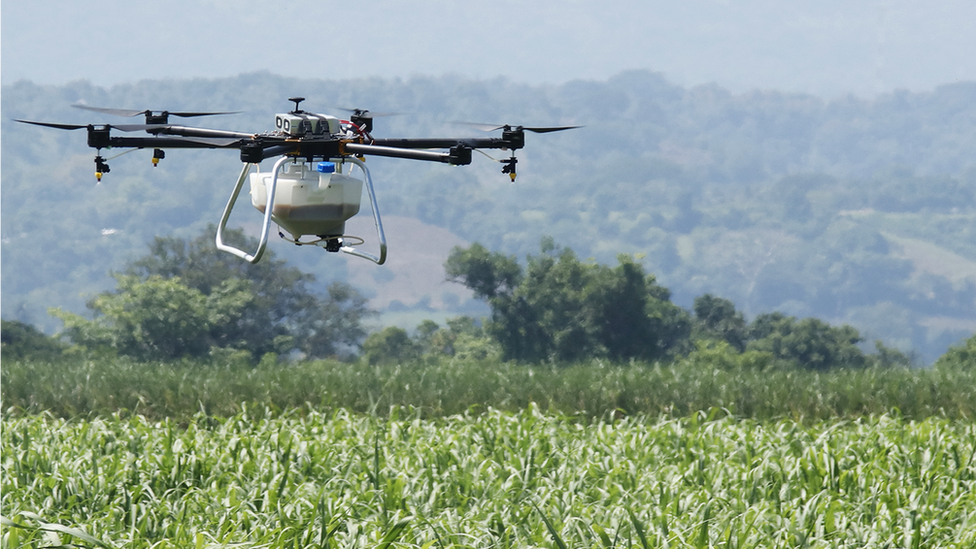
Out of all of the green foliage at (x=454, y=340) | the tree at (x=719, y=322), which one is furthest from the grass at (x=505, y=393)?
the green foliage at (x=454, y=340)

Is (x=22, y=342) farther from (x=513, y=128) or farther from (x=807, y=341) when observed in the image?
(x=513, y=128)

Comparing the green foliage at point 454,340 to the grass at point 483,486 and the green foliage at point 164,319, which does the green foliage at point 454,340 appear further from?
the grass at point 483,486

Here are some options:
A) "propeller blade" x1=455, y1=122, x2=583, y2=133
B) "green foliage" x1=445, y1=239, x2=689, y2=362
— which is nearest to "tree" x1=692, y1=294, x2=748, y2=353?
→ "green foliage" x1=445, y1=239, x2=689, y2=362

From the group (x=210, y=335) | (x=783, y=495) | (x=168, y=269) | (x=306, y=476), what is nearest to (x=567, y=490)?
(x=783, y=495)

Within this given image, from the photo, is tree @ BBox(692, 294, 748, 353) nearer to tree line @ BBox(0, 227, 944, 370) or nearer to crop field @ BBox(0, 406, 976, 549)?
tree line @ BBox(0, 227, 944, 370)

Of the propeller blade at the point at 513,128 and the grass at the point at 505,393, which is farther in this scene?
the grass at the point at 505,393

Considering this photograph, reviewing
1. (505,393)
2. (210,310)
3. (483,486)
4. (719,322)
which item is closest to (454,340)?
(719,322)
